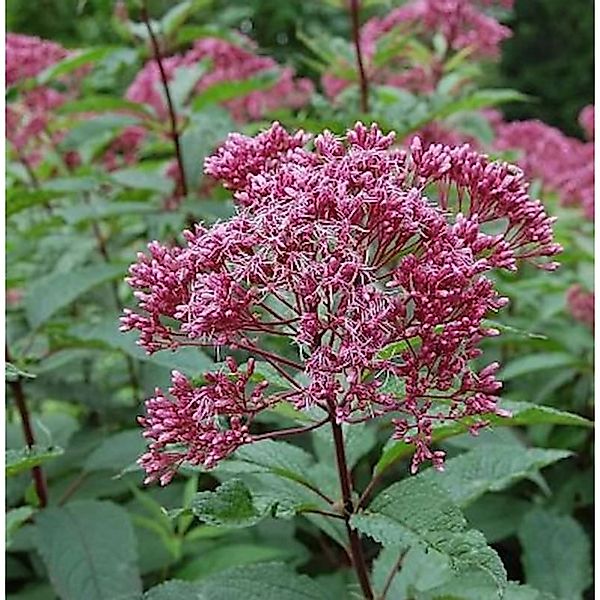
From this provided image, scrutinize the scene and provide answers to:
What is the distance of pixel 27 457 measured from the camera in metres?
1.62

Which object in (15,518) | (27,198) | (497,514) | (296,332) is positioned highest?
(27,198)

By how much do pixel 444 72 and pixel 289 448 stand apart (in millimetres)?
1784

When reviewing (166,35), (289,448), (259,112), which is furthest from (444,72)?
(289,448)

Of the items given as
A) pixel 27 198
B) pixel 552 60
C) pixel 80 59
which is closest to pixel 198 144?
pixel 80 59

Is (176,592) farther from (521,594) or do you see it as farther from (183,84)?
(183,84)

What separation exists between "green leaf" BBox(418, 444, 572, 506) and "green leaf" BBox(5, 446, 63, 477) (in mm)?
581

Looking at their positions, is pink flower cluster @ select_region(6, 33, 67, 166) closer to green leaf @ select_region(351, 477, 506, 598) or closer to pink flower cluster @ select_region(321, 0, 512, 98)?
pink flower cluster @ select_region(321, 0, 512, 98)

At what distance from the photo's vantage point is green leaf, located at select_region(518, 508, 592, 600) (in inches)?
83.7

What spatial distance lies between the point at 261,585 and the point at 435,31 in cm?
212

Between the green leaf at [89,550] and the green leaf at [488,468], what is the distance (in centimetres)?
54

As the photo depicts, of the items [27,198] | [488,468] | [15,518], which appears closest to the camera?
[488,468]

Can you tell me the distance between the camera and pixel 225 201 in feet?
A: 8.20

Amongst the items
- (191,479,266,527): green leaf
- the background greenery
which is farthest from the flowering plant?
the background greenery

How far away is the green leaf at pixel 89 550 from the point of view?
1.80 m
